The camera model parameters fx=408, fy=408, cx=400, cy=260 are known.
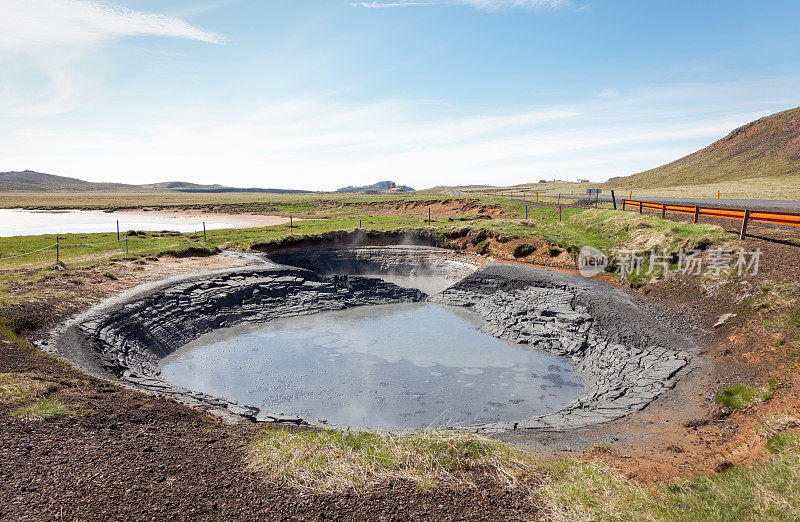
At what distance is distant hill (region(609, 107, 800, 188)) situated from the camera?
84.9 metres

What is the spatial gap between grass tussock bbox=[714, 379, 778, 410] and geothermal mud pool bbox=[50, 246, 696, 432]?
1.90 metres

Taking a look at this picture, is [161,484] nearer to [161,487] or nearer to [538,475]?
[161,487]

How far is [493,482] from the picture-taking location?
24.1 ft

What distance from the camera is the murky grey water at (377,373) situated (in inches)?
616

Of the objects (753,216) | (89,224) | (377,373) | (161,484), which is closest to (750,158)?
(753,216)

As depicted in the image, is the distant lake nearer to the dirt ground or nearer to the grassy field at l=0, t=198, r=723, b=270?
the grassy field at l=0, t=198, r=723, b=270

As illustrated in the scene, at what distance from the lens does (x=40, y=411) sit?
8.94 m

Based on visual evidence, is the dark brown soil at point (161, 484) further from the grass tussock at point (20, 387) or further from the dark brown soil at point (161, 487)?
the grass tussock at point (20, 387)

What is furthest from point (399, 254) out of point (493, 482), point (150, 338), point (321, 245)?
point (493, 482)

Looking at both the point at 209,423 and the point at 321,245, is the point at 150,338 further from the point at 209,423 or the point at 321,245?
the point at 321,245

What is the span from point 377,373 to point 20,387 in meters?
12.6

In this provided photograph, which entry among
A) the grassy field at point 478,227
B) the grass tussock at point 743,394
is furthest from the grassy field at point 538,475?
the grassy field at point 478,227

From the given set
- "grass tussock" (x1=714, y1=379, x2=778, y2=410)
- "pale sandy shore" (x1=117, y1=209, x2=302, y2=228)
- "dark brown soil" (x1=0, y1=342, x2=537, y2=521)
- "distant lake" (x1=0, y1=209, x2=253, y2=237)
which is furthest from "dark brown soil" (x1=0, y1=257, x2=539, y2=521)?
"pale sandy shore" (x1=117, y1=209, x2=302, y2=228)

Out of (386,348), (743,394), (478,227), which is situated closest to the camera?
(743,394)
